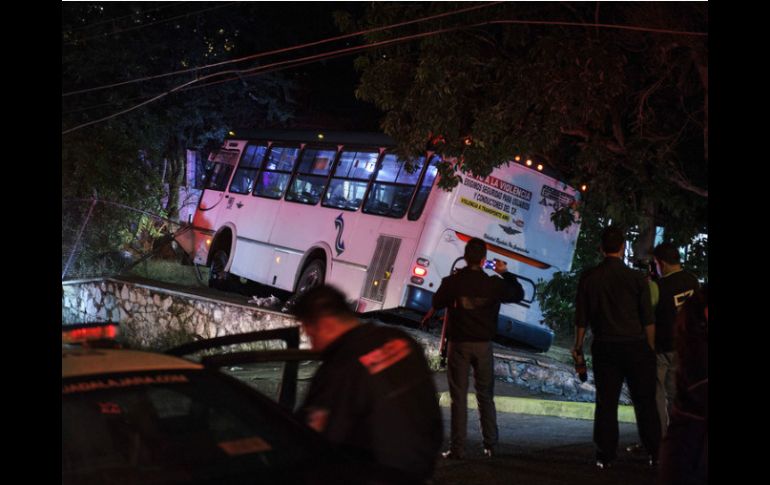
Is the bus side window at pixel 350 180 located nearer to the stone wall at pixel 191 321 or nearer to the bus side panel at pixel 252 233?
the bus side panel at pixel 252 233

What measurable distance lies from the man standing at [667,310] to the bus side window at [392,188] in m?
6.38

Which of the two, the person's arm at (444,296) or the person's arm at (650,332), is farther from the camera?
the person's arm at (444,296)

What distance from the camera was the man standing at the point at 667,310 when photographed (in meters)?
7.54

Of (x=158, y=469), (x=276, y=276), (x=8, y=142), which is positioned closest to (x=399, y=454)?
(x=158, y=469)

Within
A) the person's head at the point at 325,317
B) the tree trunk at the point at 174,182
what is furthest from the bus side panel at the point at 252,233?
the person's head at the point at 325,317

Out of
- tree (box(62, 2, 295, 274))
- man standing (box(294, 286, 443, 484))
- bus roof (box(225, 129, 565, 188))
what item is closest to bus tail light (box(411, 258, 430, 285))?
bus roof (box(225, 129, 565, 188))

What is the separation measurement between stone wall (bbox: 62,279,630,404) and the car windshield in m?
8.88

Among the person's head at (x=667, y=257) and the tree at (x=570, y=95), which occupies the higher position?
the tree at (x=570, y=95)

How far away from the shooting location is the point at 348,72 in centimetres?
2717

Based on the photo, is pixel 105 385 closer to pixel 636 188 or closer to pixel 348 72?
pixel 636 188

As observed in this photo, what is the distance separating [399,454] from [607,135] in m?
10.4

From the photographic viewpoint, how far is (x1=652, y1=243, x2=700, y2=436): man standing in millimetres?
7539

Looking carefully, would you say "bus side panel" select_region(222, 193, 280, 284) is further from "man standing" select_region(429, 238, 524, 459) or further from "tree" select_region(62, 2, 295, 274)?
"man standing" select_region(429, 238, 524, 459)

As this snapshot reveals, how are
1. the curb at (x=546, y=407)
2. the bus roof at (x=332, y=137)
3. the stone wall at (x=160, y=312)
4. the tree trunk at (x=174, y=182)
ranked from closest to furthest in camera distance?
the curb at (x=546, y=407) < the bus roof at (x=332, y=137) < the stone wall at (x=160, y=312) < the tree trunk at (x=174, y=182)
